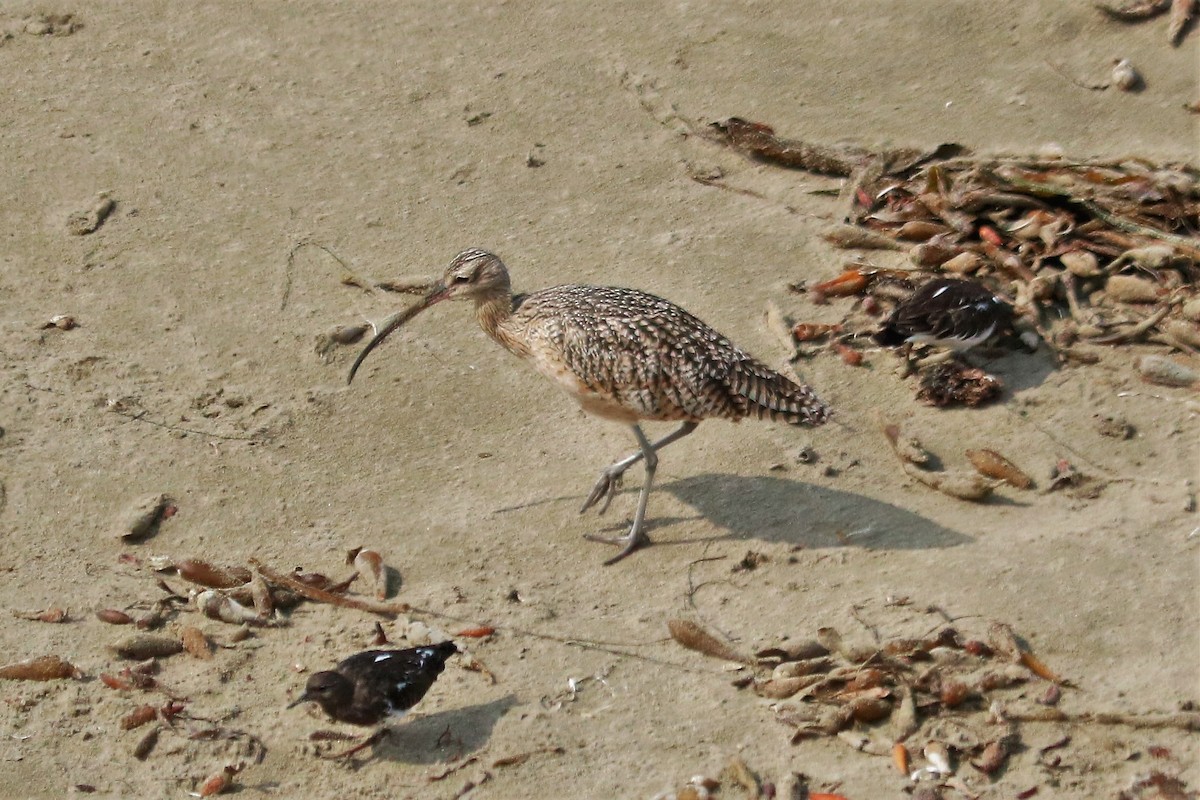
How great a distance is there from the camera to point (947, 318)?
7836mm

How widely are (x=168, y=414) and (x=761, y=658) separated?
3.76 meters

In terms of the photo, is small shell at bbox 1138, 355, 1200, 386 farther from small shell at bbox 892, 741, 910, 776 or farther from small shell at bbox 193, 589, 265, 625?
small shell at bbox 193, 589, 265, 625

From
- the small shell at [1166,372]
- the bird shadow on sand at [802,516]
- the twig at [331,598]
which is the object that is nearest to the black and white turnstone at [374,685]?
the twig at [331,598]

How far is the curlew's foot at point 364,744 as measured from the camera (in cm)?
620

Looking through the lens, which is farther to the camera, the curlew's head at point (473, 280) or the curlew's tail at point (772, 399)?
the curlew's head at point (473, 280)

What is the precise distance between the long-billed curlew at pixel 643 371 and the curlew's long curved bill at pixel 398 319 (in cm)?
67

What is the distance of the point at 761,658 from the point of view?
6.45m

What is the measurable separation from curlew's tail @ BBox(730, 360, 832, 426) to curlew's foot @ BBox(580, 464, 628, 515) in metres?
0.77

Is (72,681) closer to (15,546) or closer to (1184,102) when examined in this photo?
(15,546)

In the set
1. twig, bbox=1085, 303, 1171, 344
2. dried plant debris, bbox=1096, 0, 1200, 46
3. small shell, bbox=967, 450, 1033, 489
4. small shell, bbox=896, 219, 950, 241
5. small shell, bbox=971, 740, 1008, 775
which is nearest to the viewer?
small shell, bbox=971, 740, 1008, 775

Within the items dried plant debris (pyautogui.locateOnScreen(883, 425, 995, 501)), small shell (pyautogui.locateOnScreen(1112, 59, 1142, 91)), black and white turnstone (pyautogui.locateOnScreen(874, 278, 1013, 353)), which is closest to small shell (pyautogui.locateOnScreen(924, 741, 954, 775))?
dried plant debris (pyautogui.locateOnScreen(883, 425, 995, 501))

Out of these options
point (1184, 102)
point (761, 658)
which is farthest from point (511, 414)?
point (1184, 102)

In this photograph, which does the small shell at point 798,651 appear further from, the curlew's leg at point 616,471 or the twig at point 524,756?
the curlew's leg at point 616,471

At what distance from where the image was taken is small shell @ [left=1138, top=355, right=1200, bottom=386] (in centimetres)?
773
